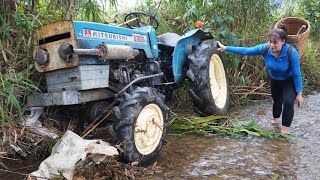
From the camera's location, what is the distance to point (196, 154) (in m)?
3.48

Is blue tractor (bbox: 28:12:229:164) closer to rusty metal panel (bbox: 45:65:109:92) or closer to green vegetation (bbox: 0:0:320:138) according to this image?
rusty metal panel (bbox: 45:65:109:92)

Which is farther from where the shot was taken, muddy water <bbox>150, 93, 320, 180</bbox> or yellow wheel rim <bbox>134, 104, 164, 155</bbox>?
yellow wheel rim <bbox>134, 104, 164, 155</bbox>

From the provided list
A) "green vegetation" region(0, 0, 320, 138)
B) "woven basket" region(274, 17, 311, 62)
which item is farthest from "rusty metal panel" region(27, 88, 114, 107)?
"woven basket" region(274, 17, 311, 62)

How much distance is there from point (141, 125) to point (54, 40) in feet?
3.44

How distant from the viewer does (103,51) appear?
10.1 ft

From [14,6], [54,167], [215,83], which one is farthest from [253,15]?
[54,167]

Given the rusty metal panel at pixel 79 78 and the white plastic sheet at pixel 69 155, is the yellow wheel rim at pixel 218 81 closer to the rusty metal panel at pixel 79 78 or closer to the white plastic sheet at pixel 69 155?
the rusty metal panel at pixel 79 78

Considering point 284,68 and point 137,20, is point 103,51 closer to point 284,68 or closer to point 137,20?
point 137,20

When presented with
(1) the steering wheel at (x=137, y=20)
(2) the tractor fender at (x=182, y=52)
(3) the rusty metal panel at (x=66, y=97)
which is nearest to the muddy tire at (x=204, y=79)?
(2) the tractor fender at (x=182, y=52)

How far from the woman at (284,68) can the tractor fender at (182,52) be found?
1.60 feet

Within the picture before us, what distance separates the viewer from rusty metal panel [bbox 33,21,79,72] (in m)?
2.98

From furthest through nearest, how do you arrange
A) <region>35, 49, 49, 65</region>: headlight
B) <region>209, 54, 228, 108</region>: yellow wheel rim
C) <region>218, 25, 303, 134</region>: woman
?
<region>209, 54, 228, 108</region>: yellow wheel rim < <region>218, 25, 303, 134</region>: woman < <region>35, 49, 49, 65</region>: headlight

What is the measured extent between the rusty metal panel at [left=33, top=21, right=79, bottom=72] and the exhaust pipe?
5 centimetres

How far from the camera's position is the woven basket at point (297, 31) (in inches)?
212
